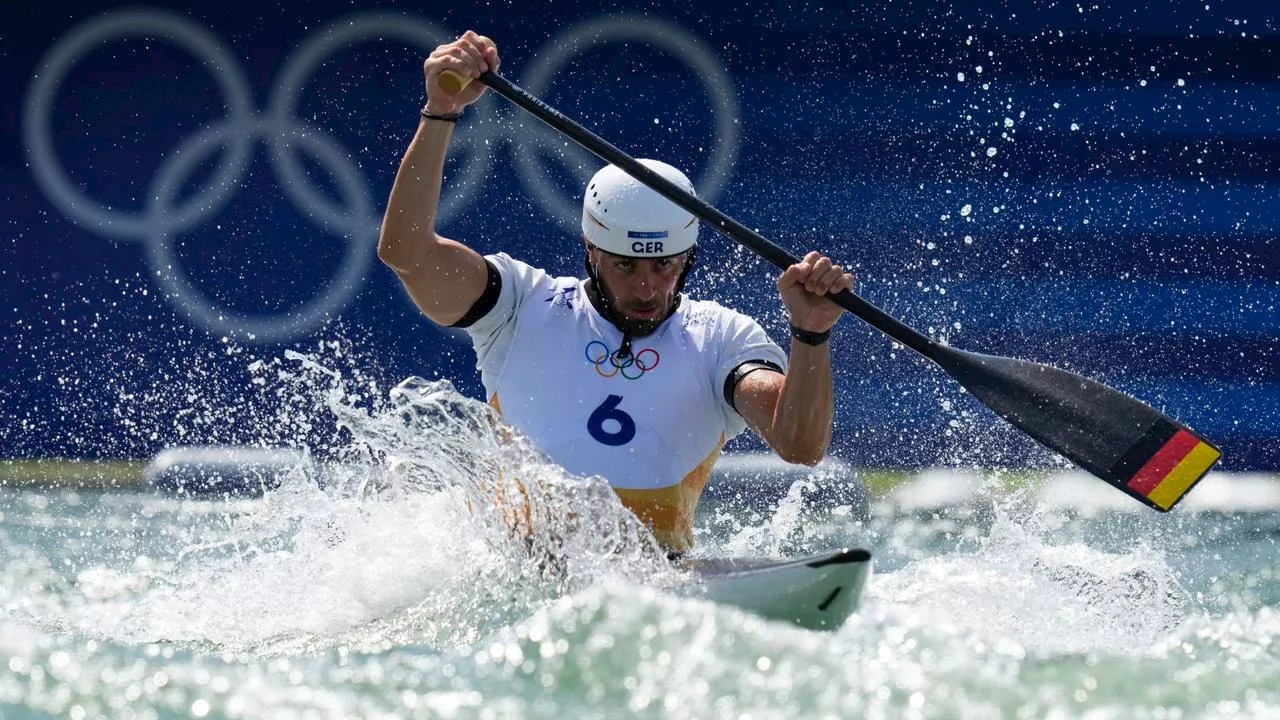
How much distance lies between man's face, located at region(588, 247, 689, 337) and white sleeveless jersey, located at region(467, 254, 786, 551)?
0.07 metres

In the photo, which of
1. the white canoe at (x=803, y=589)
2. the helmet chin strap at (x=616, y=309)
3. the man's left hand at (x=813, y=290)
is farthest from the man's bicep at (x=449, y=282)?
the white canoe at (x=803, y=589)

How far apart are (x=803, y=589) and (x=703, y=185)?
426 cm

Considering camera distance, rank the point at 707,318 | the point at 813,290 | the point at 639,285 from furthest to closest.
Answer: the point at 707,318 < the point at 639,285 < the point at 813,290

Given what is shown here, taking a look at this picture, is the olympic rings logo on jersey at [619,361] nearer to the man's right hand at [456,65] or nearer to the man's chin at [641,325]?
the man's chin at [641,325]

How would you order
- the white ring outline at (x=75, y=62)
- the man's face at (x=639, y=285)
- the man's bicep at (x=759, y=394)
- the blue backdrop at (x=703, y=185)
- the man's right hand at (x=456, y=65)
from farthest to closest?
1. the white ring outline at (x=75, y=62)
2. the blue backdrop at (x=703, y=185)
3. the man's face at (x=639, y=285)
4. the man's bicep at (x=759, y=394)
5. the man's right hand at (x=456, y=65)

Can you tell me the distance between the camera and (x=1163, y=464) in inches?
199

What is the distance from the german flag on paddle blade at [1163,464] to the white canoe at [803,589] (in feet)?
3.38

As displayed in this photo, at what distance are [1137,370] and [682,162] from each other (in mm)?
2388

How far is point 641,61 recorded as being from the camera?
846 cm

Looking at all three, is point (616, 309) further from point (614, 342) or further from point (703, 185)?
point (703, 185)

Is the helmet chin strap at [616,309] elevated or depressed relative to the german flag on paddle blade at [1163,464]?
elevated

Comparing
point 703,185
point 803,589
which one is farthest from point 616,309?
point 703,185

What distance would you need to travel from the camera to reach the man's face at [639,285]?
525 centimetres

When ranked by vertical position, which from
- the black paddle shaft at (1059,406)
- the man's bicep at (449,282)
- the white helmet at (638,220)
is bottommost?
the black paddle shaft at (1059,406)
